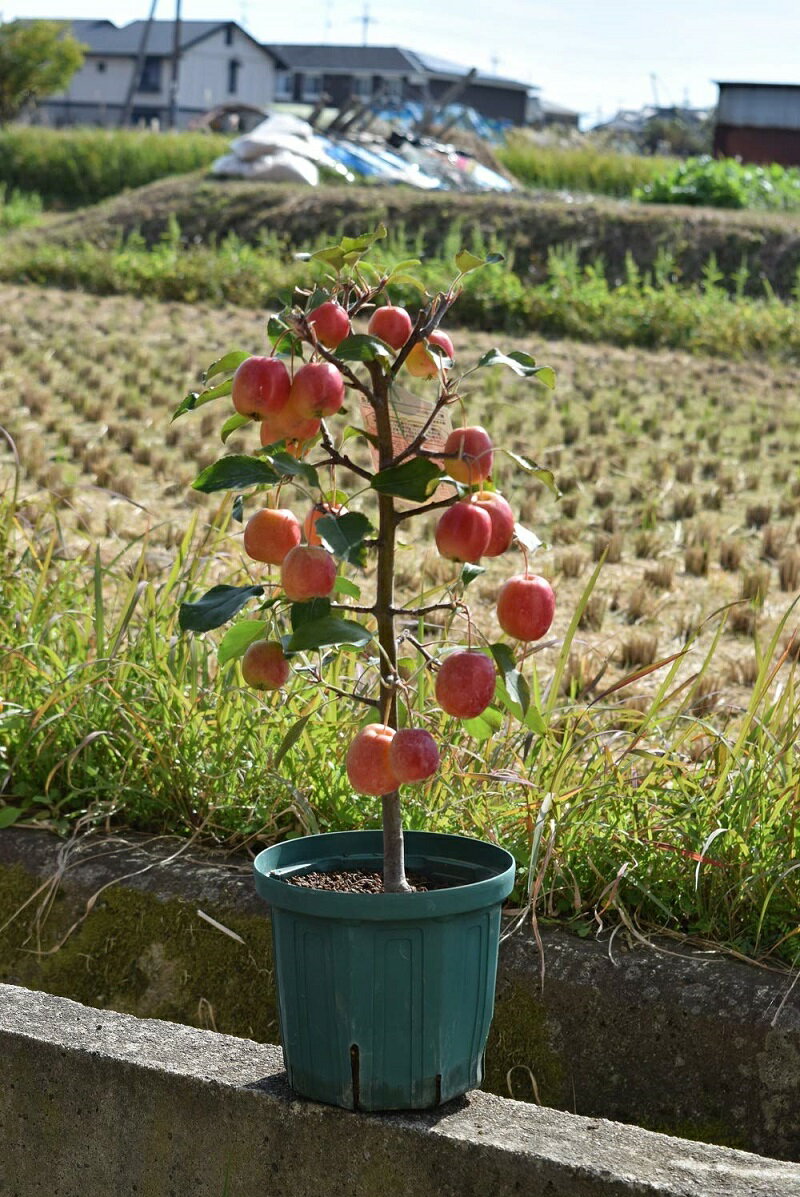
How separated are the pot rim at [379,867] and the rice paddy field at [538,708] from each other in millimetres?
176

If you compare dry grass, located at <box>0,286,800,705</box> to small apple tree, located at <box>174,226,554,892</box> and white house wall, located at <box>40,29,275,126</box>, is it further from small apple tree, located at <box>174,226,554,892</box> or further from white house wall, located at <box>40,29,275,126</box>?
white house wall, located at <box>40,29,275,126</box>

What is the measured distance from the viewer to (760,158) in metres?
31.4

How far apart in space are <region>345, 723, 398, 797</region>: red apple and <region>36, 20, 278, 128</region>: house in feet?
205

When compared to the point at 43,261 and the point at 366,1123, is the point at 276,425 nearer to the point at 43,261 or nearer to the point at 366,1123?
the point at 366,1123

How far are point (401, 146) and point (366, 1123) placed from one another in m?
22.3

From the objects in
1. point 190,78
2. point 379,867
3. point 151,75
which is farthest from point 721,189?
point 190,78

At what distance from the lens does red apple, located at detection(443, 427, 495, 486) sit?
1.78m

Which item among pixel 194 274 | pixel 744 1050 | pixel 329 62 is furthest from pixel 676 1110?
pixel 329 62

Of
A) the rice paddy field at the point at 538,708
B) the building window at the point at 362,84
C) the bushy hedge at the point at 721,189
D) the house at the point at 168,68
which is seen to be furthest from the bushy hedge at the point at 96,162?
the building window at the point at 362,84

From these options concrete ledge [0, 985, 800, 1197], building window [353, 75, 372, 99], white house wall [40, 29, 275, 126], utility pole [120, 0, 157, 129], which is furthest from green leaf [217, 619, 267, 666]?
building window [353, 75, 372, 99]

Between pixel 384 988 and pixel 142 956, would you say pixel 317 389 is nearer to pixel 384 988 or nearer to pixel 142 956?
pixel 384 988

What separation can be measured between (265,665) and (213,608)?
4.0 inches

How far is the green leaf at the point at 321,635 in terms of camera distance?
5.78 feet

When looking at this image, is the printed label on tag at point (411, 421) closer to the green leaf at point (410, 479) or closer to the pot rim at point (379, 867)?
the green leaf at point (410, 479)
